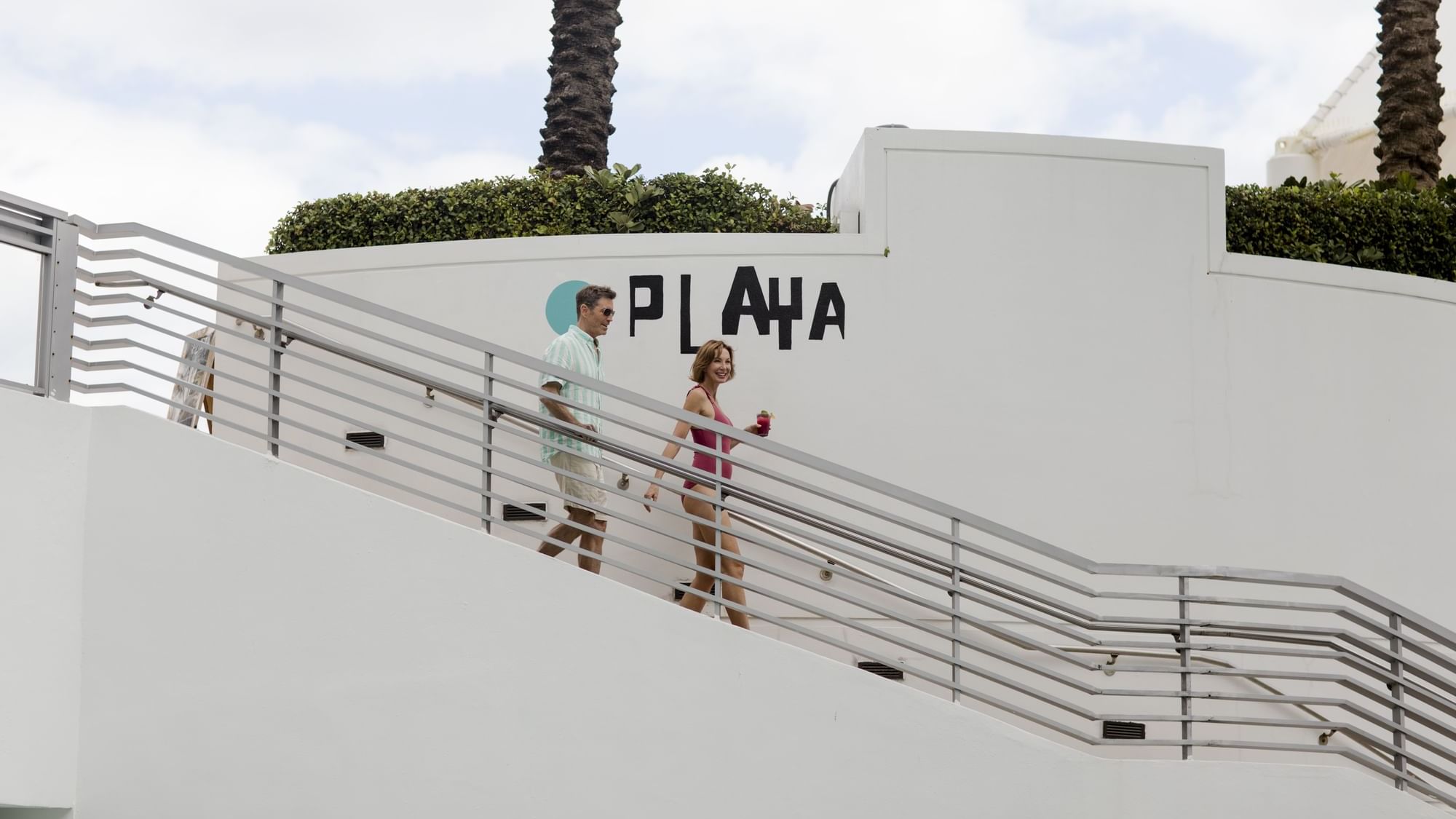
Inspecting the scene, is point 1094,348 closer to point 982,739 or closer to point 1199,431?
point 1199,431

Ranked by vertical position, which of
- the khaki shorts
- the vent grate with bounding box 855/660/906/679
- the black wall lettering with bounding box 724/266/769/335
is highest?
the black wall lettering with bounding box 724/266/769/335

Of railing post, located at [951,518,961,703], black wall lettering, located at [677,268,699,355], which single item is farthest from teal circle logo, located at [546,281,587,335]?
railing post, located at [951,518,961,703]

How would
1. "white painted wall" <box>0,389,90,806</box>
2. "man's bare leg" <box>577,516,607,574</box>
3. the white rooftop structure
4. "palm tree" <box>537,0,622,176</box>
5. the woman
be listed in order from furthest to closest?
the white rooftop structure, "palm tree" <box>537,0,622,176</box>, the woman, "man's bare leg" <box>577,516,607,574</box>, "white painted wall" <box>0,389,90,806</box>

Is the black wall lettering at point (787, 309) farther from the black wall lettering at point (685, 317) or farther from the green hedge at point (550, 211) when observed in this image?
the green hedge at point (550, 211)

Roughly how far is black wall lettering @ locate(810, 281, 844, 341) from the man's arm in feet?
Result: 6.41

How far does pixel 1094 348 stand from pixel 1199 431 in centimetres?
80

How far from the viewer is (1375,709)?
8.79 m

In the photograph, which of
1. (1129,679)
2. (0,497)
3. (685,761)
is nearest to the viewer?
(0,497)

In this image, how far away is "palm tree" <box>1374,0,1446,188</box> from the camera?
1244 centimetres

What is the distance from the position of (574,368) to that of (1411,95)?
28.0 feet

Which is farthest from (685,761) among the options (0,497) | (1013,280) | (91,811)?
(1013,280)

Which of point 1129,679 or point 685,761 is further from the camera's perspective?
point 1129,679

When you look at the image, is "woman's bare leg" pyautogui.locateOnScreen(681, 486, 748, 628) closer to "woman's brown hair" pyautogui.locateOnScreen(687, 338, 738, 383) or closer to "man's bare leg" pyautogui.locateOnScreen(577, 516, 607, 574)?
"man's bare leg" pyautogui.locateOnScreen(577, 516, 607, 574)

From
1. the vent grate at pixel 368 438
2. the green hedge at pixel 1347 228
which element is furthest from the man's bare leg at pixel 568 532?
the green hedge at pixel 1347 228
